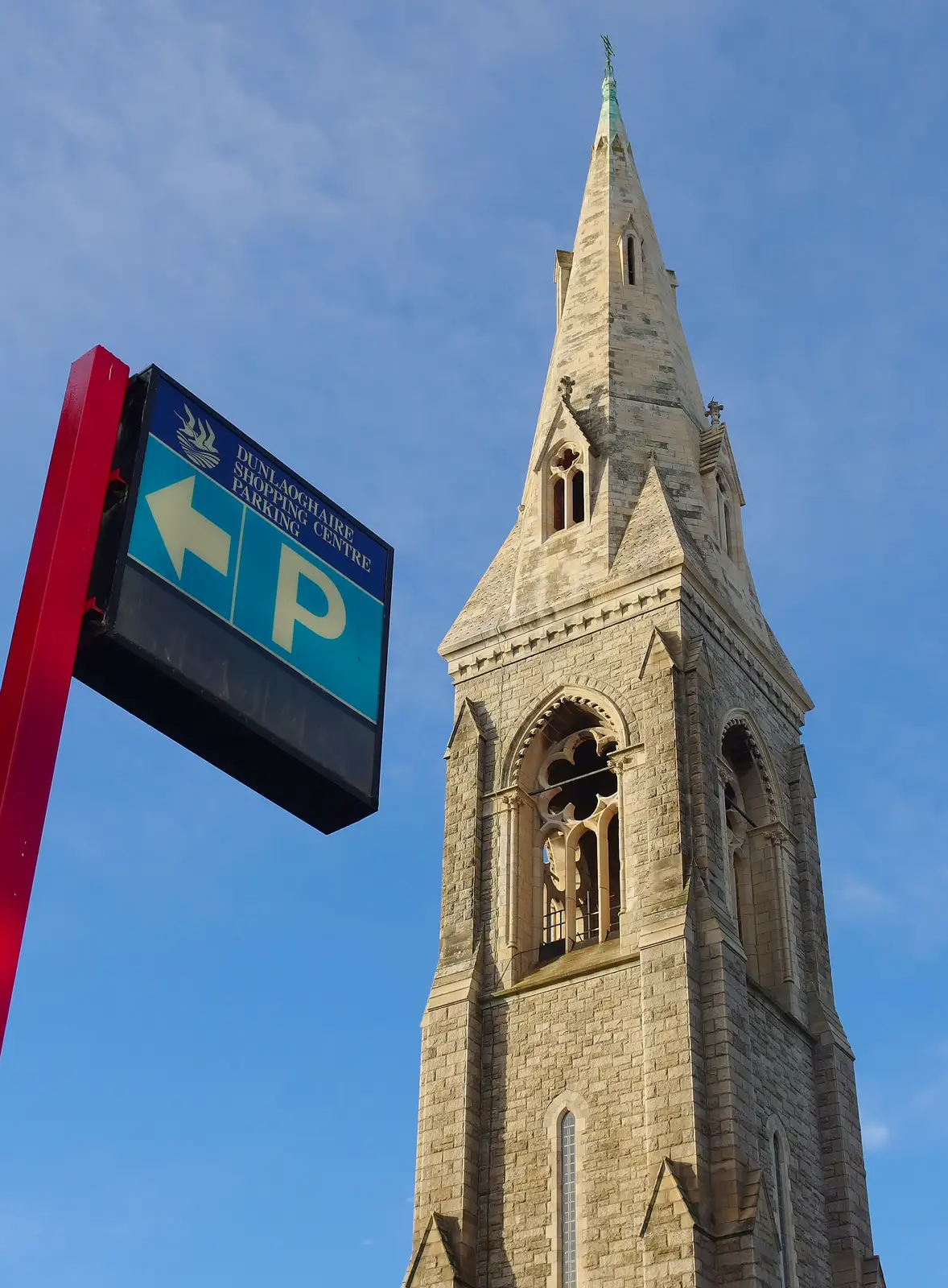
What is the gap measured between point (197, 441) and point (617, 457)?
87.3ft

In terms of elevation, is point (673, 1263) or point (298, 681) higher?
point (673, 1263)

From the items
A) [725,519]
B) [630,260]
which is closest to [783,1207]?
[725,519]

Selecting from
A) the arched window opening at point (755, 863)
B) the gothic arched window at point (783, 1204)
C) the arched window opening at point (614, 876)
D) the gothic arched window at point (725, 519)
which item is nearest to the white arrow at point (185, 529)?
the gothic arched window at point (783, 1204)

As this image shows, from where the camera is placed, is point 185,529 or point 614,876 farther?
point 614,876

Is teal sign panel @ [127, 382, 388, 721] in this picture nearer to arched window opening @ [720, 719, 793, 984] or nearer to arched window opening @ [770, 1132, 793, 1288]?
arched window opening @ [770, 1132, 793, 1288]

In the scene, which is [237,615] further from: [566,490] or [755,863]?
[566,490]

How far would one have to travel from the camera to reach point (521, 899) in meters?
27.7

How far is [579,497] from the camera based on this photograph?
32.8m

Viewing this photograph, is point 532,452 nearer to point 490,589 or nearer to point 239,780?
point 490,589

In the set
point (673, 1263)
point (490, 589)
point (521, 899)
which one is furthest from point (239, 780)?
point (490, 589)

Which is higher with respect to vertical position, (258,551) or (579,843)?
(579,843)

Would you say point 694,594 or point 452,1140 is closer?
point 452,1140

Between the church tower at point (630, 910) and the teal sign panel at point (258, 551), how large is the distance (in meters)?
17.2

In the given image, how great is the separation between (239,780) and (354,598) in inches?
35.6
